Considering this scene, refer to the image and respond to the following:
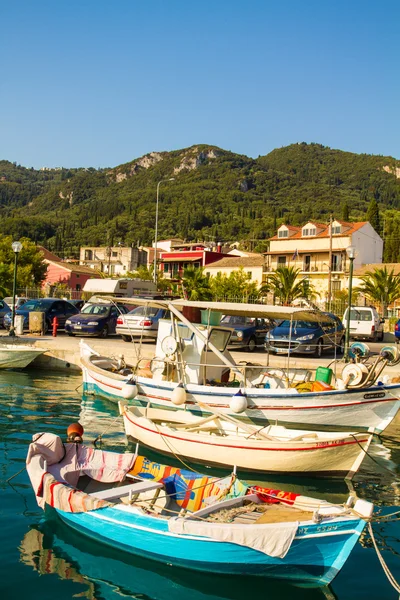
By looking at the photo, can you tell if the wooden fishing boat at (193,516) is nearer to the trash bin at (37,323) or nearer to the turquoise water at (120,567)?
the turquoise water at (120,567)

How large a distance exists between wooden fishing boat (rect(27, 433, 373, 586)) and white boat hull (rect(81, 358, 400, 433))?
5.02 metres

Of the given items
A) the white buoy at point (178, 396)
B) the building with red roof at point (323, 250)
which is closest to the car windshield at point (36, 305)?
the white buoy at point (178, 396)

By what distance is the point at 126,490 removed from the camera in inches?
327

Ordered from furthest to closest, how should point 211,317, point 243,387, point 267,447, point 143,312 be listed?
1. point 143,312
2. point 211,317
3. point 243,387
4. point 267,447

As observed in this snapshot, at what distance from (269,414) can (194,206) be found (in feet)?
540

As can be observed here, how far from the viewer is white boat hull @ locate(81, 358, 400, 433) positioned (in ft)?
43.3

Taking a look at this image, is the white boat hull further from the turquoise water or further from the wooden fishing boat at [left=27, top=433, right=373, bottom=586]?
the wooden fishing boat at [left=27, top=433, right=373, bottom=586]

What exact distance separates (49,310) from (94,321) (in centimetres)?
408

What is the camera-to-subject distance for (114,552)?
25.9 feet

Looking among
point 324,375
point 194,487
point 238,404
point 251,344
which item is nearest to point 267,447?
point 238,404

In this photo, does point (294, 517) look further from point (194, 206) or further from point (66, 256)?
point (194, 206)

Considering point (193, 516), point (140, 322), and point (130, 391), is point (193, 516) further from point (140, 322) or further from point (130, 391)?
point (140, 322)

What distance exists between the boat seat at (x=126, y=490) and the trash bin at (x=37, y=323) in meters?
22.1

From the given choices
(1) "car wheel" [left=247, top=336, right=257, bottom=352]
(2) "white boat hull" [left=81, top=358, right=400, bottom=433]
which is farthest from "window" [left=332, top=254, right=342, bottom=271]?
(2) "white boat hull" [left=81, top=358, right=400, bottom=433]
